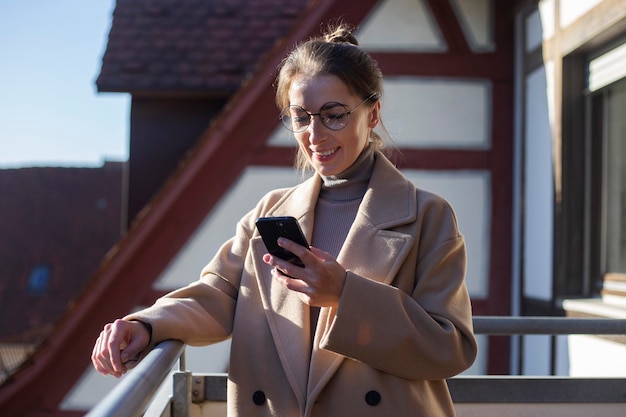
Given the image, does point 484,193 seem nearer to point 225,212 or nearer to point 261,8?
point 225,212

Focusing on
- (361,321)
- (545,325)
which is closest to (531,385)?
(545,325)

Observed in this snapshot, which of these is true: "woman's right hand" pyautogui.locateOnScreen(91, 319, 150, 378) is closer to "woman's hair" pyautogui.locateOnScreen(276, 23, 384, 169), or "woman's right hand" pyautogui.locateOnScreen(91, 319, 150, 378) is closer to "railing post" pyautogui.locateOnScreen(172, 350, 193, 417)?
"railing post" pyautogui.locateOnScreen(172, 350, 193, 417)

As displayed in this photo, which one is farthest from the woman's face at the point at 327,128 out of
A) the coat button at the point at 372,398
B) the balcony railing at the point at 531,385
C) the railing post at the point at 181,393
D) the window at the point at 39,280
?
the window at the point at 39,280

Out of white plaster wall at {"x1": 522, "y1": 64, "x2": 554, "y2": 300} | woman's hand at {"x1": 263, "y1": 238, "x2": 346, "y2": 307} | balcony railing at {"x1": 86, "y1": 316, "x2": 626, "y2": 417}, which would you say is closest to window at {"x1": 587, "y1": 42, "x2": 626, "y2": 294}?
white plaster wall at {"x1": 522, "y1": 64, "x2": 554, "y2": 300}

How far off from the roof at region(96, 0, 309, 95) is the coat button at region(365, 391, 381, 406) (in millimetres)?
5757

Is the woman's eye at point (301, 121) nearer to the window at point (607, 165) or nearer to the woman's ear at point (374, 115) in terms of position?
the woman's ear at point (374, 115)

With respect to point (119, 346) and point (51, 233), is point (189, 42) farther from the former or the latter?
point (51, 233)

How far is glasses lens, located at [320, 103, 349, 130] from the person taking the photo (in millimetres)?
1958

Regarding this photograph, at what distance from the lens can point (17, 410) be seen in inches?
235

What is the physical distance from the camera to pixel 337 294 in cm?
176

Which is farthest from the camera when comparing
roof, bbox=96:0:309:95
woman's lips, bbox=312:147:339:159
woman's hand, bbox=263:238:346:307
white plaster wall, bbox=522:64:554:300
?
roof, bbox=96:0:309:95

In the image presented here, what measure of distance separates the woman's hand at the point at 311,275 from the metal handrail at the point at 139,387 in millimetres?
281

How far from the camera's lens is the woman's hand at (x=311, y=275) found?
1.69 metres

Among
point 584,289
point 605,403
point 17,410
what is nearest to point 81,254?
point 17,410
